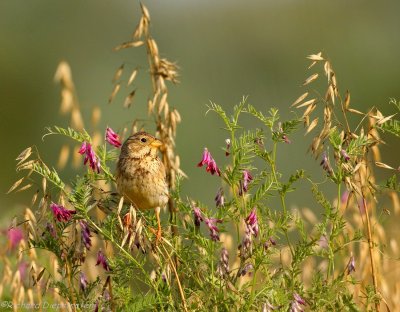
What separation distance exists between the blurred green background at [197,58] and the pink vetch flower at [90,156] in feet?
23.9

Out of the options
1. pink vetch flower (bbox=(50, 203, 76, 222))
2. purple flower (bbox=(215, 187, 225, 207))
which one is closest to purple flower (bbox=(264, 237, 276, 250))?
purple flower (bbox=(215, 187, 225, 207))

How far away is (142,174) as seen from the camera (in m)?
4.51

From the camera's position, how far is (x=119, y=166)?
4.63 m

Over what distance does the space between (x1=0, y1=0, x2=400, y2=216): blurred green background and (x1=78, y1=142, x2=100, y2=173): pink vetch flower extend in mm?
7272

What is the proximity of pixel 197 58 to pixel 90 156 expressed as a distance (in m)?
14.7

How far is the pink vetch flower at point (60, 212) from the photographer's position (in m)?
3.50

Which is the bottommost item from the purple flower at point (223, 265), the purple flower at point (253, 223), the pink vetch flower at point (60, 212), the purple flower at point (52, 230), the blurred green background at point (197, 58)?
the blurred green background at point (197, 58)

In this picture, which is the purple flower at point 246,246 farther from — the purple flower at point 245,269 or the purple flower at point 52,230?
the purple flower at point 52,230

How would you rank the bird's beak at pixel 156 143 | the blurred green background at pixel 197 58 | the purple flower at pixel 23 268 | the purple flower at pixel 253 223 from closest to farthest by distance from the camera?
the purple flower at pixel 253 223, the purple flower at pixel 23 268, the bird's beak at pixel 156 143, the blurred green background at pixel 197 58

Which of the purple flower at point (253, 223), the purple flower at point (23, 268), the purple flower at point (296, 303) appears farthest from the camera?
the purple flower at point (23, 268)

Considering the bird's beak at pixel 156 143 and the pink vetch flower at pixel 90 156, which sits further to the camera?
the bird's beak at pixel 156 143

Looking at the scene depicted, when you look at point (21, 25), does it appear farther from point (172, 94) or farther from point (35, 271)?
point (35, 271)

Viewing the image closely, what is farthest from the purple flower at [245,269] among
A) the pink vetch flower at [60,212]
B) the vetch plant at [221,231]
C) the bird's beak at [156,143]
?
the bird's beak at [156,143]

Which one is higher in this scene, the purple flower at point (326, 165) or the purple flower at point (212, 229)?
the purple flower at point (326, 165)
